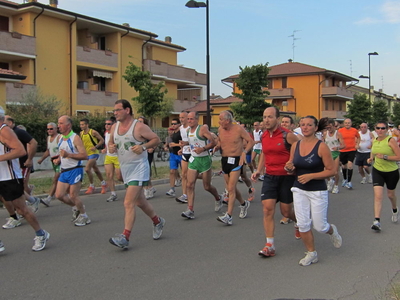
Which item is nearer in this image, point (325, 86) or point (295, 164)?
point (295, 164)

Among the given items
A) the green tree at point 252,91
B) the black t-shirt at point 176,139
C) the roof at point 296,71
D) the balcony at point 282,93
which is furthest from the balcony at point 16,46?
the balcony at point 282,93

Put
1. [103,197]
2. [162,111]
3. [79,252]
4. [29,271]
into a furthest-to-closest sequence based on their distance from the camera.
A: 1. [162,111]
2. [103,197]
3. [79,252]
4. [29,271]

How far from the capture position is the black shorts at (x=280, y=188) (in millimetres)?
5680

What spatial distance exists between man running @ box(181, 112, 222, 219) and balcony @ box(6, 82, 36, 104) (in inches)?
759

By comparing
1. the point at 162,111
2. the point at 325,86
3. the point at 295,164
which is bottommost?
the point at 295,164

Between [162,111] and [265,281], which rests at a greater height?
[162,111]

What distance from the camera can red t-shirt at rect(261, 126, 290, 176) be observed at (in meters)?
5.75

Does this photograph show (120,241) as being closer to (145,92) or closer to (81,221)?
(81,221)

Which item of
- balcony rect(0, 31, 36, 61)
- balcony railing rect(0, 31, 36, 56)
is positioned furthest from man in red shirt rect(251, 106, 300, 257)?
balcony railing rect(0, 31, 36, 56)

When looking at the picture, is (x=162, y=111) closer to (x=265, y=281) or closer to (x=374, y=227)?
(x=374, y=227)

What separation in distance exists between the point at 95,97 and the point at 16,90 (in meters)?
6.72

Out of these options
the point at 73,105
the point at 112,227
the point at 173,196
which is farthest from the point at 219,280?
the point at 73,105

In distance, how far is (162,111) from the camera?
1079 inches

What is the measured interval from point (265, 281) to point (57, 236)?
360 centimetres
